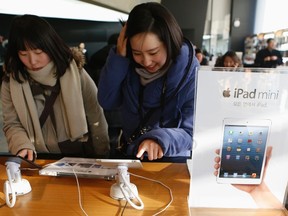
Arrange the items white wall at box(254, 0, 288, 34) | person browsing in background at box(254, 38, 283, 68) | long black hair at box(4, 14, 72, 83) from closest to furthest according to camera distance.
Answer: long black hair at box(4, 14, 72, 83), person browsing in background at box(254, 38, 283, 68), white wall at box(254, 0, 288, 34)

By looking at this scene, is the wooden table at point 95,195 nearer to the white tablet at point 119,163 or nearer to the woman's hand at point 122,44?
the white tablet at point 119,163

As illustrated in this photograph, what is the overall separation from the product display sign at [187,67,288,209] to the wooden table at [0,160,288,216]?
4cm

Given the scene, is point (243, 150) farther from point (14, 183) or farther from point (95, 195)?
point (14, 183)

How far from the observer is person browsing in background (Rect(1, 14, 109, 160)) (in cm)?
91

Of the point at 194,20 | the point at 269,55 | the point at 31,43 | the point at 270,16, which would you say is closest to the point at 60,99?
the point at 31,43

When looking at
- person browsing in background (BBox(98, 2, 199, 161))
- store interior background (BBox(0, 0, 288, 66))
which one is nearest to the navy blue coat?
person browsing in background (BBox(98, 2, 199, 161))

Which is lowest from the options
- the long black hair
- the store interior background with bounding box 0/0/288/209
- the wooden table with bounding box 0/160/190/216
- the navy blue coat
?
the wooden table with bounding box 0/160/190/216

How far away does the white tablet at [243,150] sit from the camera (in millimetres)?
513

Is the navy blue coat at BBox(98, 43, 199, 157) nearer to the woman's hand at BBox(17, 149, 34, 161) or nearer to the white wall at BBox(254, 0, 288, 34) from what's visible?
the woman's hand at BBox(17, 149, 34, 161)

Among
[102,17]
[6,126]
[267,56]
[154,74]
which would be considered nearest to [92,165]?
[154,74]

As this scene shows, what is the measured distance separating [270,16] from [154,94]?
175 inches

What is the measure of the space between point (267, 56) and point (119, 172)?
10.9ft

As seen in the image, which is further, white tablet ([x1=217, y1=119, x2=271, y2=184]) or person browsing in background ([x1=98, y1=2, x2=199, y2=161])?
person browsing in background ([x1=98, y1=2, x2=199, y2=161])

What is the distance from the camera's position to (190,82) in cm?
82
